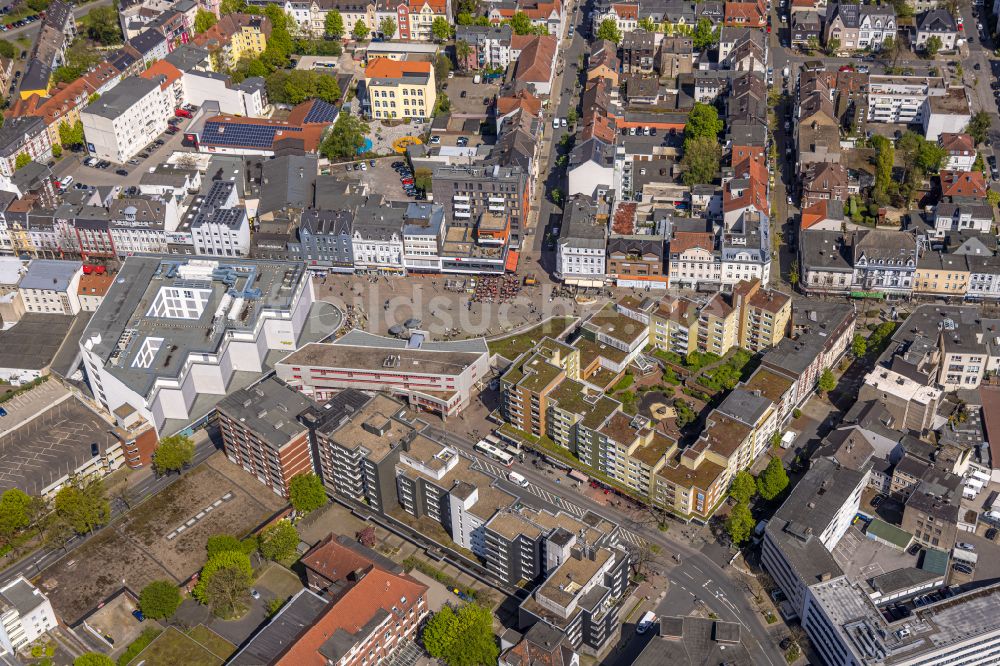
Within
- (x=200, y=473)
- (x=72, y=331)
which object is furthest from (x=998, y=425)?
(x=72, y=331)

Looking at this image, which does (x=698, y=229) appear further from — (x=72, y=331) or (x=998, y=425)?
(x=72, y=331)

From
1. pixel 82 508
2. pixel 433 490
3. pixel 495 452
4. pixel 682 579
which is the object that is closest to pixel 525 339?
pixel 495 452

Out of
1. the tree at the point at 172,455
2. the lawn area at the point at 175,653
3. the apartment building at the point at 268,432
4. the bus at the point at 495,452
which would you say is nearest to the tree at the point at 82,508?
the tree at the point at 172,455

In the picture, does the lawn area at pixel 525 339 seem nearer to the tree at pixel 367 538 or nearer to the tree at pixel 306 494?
the tree at pixel 306 494

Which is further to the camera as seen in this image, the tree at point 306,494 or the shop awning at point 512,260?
the shop awning at point 512,260

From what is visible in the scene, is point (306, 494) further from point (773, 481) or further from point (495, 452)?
point (773, 481)

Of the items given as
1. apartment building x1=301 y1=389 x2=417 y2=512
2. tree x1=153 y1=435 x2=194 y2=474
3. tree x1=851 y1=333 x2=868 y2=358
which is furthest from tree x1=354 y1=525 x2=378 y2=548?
tree x1=851 y1=333 x2=868 y2=358

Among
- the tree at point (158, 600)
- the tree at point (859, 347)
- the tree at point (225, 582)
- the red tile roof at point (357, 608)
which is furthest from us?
the tree at point (859, 347)
